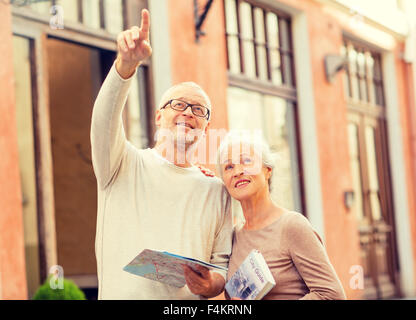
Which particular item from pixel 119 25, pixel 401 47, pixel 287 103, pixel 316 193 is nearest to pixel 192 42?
pixel 119 25

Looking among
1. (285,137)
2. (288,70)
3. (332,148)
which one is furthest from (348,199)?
(288,70)

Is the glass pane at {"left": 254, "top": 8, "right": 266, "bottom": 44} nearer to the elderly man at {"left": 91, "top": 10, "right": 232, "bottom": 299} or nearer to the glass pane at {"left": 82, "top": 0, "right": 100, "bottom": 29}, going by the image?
the glass pane at {"left": 82, "top": 0, "right": 100, "bottom": 29}

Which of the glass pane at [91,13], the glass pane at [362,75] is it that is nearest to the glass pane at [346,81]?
the glass pane at [362,75]

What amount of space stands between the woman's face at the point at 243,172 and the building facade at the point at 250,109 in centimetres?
148

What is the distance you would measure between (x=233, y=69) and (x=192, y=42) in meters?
0.91

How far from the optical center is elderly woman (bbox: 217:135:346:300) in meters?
1.79

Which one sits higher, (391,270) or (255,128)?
(255,128)

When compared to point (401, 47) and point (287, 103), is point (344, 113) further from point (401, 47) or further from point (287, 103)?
point (401, 47)

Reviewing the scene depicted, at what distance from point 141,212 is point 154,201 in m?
0.05

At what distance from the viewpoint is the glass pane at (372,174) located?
28.6ft

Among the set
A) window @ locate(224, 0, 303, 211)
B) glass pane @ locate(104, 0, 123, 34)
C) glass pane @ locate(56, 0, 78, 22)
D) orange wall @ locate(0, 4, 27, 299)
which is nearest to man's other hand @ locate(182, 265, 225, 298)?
orange wall @ locate(0, 4, 27, 299)

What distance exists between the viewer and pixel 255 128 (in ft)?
22.2

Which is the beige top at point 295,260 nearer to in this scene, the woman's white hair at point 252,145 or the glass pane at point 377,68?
the woman's white hair at point 252,145

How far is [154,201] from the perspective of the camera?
6.20 feet
